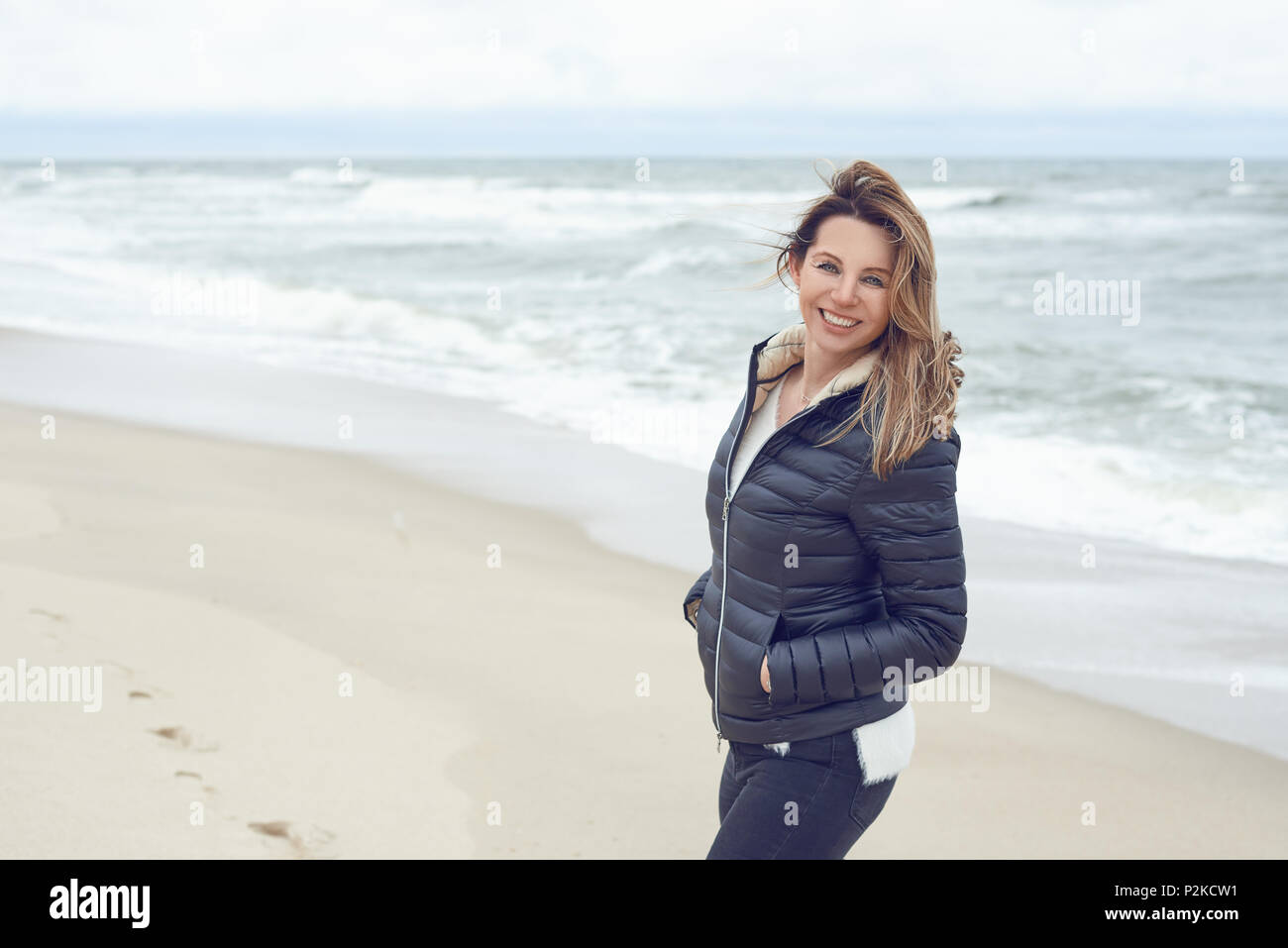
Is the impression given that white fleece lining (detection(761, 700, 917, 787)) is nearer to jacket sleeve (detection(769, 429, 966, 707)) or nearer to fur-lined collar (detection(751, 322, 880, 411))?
jacket sleeve (detection(769, 429, 966, 707))

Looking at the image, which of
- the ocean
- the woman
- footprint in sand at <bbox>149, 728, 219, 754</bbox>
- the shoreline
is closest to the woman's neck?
the woman

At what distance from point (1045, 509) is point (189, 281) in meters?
17.0

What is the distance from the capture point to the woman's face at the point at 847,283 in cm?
213

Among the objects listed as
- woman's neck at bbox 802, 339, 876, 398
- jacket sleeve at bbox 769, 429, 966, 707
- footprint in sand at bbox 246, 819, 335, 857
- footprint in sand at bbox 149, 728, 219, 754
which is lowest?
footprint in sand at bbox 246, 819, 335, 857

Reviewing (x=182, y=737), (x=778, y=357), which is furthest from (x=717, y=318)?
(x=778, y=357)

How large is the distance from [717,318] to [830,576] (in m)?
14.3

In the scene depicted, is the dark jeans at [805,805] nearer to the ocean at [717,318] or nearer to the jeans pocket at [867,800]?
the jeans pocket at [867,800]

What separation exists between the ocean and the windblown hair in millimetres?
232

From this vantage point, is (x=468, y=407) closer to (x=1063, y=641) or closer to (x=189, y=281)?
(x=1063, y=641)

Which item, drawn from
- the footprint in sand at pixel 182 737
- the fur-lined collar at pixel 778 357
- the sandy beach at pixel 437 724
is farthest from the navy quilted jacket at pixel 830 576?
the footprint in sand at pixel 182 737

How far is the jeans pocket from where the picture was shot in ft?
7.29

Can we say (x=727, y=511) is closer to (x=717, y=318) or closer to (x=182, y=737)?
(x=182, y=737)

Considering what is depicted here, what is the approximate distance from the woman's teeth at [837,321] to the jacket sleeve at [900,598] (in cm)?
28

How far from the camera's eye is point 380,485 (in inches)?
307
